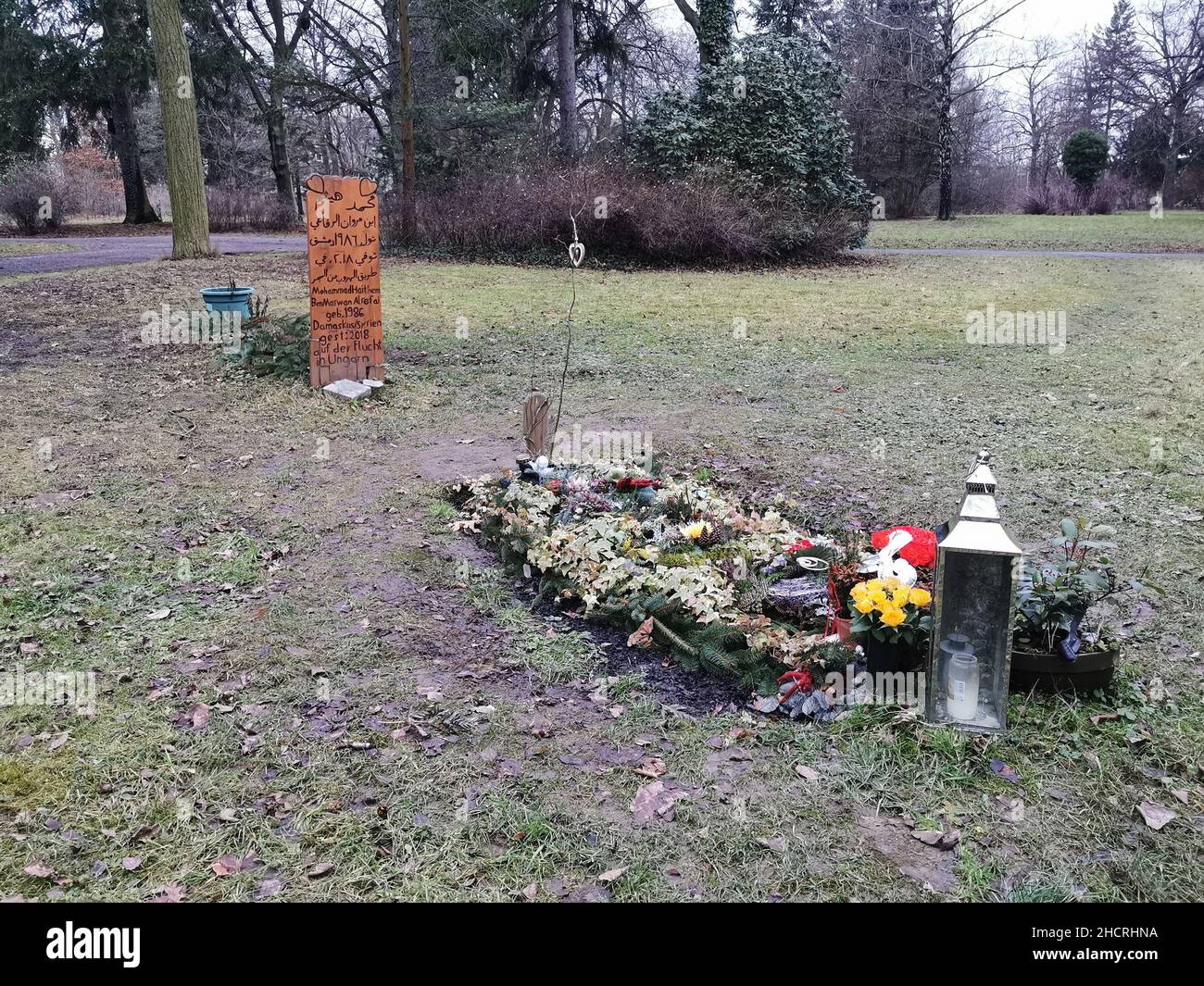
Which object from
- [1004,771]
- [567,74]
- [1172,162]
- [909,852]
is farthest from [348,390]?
[1172,162]

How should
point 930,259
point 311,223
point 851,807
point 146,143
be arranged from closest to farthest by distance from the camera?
point 851,807 < point 311,223 < point 930,259 < point 146,143

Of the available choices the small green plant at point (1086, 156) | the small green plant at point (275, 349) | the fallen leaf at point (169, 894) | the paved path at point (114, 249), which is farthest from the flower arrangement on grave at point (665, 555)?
the small green plant at point (1086, 156)

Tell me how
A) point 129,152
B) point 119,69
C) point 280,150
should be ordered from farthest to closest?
point 280,150, point 129,152, point 119,69

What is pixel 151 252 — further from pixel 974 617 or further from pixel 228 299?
pixel 974 617

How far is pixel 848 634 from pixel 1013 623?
59cm

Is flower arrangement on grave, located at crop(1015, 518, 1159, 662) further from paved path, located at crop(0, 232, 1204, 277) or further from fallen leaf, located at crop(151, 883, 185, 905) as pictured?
paved path, located at crop(0, 232, 1204, 277)

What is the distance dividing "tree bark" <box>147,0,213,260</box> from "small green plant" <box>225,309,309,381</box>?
715 centimetres

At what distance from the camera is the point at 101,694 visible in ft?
12.1

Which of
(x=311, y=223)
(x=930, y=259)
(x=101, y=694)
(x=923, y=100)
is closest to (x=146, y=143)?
(x=923, y=100)

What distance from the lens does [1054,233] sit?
26.9 meters

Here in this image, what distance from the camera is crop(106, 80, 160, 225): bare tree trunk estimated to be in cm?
2841

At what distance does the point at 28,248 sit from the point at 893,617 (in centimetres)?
2199
